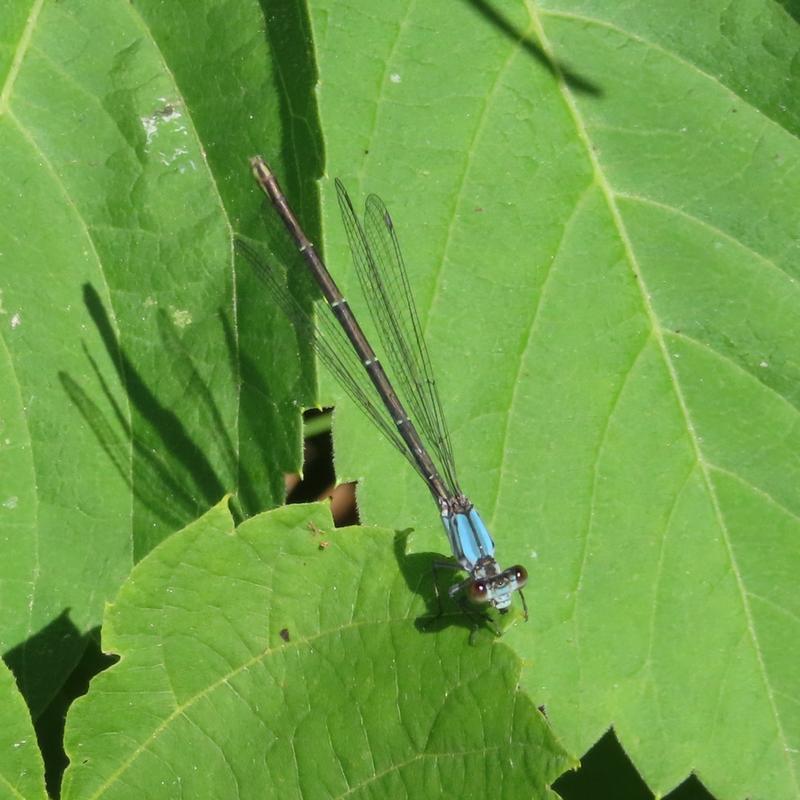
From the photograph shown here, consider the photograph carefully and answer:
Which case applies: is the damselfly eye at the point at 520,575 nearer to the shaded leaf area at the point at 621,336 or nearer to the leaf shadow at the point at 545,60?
the shaded leaf area at the point at 621,336

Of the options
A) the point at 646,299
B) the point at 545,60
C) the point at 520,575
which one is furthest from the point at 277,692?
the point at 545,60

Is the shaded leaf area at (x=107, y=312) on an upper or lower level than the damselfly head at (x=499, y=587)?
upper

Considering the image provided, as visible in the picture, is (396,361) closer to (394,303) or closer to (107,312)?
(394,303)

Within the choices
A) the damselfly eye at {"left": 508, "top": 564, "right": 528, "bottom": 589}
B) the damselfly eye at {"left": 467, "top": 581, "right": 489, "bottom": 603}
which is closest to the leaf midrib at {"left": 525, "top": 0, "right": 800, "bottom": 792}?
the damselfly eye at {"left": 508, "top": 564, "right": 528, "bottom": 589}

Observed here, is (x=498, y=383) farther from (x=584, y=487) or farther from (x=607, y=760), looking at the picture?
(x=607, y=760)

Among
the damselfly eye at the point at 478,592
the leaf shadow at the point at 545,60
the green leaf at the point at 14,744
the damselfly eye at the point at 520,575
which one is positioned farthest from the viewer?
the leaf shadow at the point at 545,60

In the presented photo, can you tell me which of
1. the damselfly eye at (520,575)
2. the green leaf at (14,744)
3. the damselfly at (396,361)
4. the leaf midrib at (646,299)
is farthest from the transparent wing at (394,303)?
the green leaf at (14,744)

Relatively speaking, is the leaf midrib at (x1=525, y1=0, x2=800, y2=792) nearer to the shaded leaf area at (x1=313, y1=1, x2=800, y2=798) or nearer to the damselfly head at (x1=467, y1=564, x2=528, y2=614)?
the shaded leaf area at (x1=313, y1=1, x2=800, y2=798)

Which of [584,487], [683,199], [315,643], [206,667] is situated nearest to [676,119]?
[683,199]

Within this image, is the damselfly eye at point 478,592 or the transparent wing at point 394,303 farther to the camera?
the transparent wing at point 394,303
